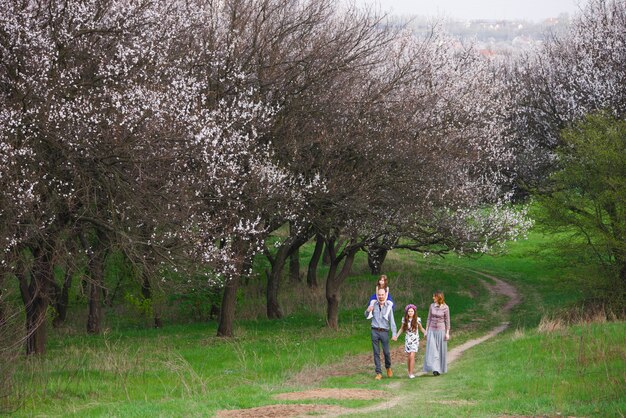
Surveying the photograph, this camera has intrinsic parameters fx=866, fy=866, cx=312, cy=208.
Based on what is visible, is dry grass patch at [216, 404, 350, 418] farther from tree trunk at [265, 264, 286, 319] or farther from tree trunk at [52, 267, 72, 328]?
tree trunk at [52, 267, 72, 328]

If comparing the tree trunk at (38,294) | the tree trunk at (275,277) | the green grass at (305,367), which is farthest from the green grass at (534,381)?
the tree trunk at (275,277)

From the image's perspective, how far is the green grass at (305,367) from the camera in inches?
594

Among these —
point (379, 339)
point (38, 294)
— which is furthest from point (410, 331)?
point (38, 294)

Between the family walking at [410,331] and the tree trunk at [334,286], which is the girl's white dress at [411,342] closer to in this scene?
the family walking at [410,331]

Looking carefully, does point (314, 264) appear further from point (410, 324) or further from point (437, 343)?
point (437, 343)

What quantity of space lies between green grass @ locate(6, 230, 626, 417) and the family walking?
17.7 inches

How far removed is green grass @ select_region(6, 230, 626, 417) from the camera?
1509cm

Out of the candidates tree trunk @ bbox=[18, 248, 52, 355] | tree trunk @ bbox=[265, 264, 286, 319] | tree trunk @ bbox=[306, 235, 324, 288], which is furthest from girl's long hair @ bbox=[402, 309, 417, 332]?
tree trunk @ bbox=[306, 235, 324, 288]

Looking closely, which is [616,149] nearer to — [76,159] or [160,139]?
[160,139]

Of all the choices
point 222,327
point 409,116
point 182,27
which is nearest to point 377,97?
point 409,116

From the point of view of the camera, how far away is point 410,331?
803 inches

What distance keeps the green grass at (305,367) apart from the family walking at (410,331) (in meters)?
0.45

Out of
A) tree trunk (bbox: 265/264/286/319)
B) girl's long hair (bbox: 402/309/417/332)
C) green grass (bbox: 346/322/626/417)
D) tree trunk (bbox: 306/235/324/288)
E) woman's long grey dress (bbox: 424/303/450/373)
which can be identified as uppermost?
tree trunk (bbox: 306/235/324/288)

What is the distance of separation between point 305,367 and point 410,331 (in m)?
3.03
